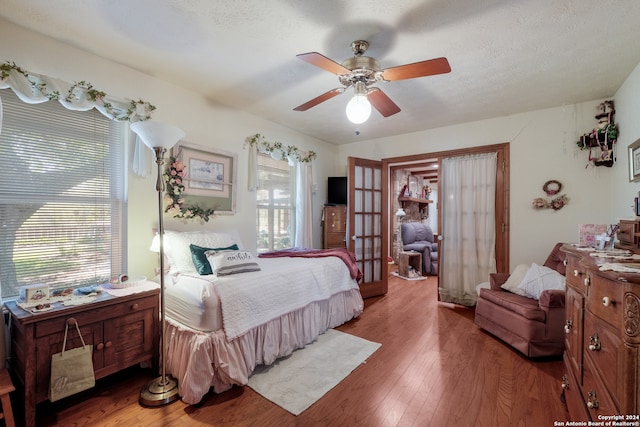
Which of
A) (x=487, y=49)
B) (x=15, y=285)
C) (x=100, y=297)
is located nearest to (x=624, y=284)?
(x=487, y=49)

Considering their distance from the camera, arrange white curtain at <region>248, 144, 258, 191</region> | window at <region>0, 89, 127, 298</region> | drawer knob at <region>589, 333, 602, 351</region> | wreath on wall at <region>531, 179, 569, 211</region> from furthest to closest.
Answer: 1. white curtain at <region>248, 144, 258, 191</region>
2. wreath on wall at <region>531, 179, 569, 211</region>
3. window at <region>0, 89, 127, 298</region>
4. drawer knob at <region>589, 333, 602, 351</region>

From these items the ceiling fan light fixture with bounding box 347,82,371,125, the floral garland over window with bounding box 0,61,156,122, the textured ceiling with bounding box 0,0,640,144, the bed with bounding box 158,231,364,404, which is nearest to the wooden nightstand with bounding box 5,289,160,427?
the bed with bounding box 158,231,364,404

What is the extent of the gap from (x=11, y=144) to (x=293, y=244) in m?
3.03

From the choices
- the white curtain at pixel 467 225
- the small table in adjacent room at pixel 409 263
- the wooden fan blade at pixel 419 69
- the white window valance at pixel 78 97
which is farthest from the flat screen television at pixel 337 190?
the white window valance at pixel 78 97

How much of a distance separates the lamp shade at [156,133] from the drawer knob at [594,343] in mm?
2586

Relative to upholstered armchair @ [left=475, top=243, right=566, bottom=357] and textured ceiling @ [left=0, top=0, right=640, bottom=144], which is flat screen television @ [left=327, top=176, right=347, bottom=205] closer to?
textured ceiling @ [left=0, top=0, right=640, bottom=144]

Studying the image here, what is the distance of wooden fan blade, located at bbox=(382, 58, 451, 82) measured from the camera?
1.64 meters

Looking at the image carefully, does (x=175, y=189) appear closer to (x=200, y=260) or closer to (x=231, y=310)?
(x=200, y=260)

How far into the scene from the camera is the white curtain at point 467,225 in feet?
11.9

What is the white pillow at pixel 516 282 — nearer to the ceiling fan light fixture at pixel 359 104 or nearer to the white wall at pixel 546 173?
the white wall at pixel 546 173

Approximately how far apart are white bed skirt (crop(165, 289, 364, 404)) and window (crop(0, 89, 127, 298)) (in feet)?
3.04

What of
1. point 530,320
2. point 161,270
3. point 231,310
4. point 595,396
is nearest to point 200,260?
point 161,270

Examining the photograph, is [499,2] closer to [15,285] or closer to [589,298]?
[589,298]

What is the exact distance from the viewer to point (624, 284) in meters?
0.93
